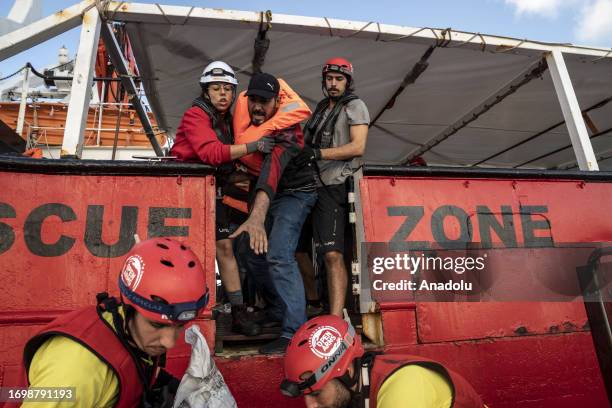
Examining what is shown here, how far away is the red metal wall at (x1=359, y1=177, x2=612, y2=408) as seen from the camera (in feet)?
9.25

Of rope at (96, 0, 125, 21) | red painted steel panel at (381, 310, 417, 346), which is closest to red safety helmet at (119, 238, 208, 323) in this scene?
red painted steel panel at (381, 310, 417, 346)

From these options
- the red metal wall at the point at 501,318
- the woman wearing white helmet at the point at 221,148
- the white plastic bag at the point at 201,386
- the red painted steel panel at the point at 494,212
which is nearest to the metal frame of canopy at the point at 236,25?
the woman wearing white helmet at the point at 221,148

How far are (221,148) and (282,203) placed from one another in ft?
2.00

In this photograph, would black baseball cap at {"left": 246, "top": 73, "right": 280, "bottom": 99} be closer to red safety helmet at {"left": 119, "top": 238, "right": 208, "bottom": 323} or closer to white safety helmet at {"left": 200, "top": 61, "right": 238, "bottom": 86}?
white safety helmet at {"left": 200, "top": 61, "right": 238, "bottom": 86}

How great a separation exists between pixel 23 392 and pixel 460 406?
1771 millimetres

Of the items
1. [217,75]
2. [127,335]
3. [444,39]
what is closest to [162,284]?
[127,335]

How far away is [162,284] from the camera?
1.74 m

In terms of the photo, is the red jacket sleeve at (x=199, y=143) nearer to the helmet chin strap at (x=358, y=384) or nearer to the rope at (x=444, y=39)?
the helmet chin strap at (x=358, y=384)

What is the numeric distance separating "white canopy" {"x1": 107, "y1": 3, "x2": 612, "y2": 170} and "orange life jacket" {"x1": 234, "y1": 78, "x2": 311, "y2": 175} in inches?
37.9

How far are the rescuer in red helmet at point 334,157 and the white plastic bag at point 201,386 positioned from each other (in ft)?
3.62

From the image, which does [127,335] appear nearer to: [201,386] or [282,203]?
[201,386]

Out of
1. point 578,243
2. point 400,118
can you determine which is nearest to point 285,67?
point 400,118

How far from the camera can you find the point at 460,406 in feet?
5.98

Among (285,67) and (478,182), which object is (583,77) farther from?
(285,67)
